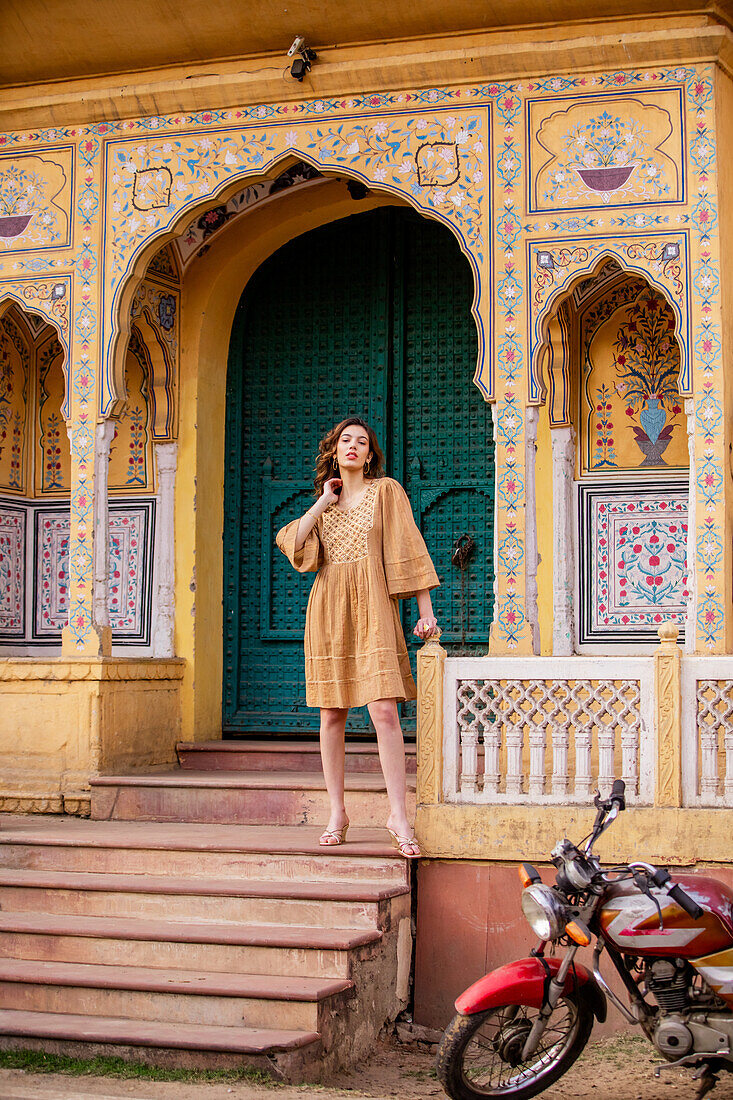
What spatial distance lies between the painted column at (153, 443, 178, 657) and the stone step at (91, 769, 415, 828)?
123 centimetres

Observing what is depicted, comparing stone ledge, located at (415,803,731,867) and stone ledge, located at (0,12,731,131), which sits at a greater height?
stone ledge, located at (0,12,731,131)

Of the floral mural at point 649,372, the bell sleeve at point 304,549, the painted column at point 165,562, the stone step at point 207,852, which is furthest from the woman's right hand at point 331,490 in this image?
the painted column at point 165,562

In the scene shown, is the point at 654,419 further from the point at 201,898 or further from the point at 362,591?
the point at 201,898

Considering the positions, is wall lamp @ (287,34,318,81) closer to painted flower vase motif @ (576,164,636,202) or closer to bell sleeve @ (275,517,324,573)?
painted flower vase motif @ (576,164,636,202)

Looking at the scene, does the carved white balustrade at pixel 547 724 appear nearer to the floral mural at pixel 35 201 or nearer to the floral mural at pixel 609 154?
the floral mural at pixel 609 154

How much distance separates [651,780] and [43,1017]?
9.31ft

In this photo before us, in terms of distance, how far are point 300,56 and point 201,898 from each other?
4704 mm

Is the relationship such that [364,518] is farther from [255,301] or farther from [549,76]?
[255,301]

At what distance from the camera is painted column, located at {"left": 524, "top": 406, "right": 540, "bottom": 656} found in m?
7.37

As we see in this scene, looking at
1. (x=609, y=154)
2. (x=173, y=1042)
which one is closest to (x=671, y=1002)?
(x=173, y=1042)

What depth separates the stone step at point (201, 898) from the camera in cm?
592

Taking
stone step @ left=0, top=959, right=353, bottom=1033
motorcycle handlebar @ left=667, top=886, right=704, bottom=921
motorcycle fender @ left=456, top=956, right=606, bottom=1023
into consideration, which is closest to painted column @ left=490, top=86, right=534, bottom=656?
stone step @ left=0, top=959, right=353, bottom=1033

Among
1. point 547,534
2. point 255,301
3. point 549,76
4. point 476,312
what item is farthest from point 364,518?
point 255,301

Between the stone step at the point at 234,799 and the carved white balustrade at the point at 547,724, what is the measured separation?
2.52ft
